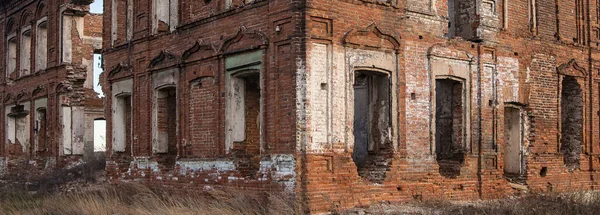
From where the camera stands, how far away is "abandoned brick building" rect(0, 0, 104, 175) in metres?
21.5

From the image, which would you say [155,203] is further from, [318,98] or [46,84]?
[46,84]

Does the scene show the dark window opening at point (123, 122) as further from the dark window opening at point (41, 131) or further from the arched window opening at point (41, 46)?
the arched window opening at point (41, 46)

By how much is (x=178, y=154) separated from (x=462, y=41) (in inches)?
240

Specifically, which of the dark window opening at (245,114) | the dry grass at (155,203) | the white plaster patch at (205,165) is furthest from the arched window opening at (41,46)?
the dark window opening at (245,114)

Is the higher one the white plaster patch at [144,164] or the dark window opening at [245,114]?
the dark window opening at [245,114]

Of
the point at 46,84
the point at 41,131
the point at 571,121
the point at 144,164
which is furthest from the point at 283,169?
the point at 41,131

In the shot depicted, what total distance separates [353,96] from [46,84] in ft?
43.1

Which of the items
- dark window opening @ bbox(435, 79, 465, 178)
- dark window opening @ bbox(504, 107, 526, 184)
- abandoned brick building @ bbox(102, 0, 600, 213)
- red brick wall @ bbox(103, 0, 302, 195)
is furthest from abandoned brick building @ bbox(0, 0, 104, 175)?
dark window opening @ bbox(504, 107, 526, 184)

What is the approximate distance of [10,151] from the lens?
24578 millimetres

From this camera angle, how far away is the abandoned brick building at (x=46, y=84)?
70.4ft

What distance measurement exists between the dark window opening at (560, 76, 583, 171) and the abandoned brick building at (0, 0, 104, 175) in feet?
43.2

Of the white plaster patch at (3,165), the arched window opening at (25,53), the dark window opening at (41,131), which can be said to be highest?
the arched window opening at (25,53)

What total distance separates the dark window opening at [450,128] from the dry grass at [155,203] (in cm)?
408

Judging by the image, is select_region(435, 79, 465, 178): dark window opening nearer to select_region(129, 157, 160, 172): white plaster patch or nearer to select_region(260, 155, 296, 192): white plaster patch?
select_region(260, 155, 296, 192): white plaster patch
